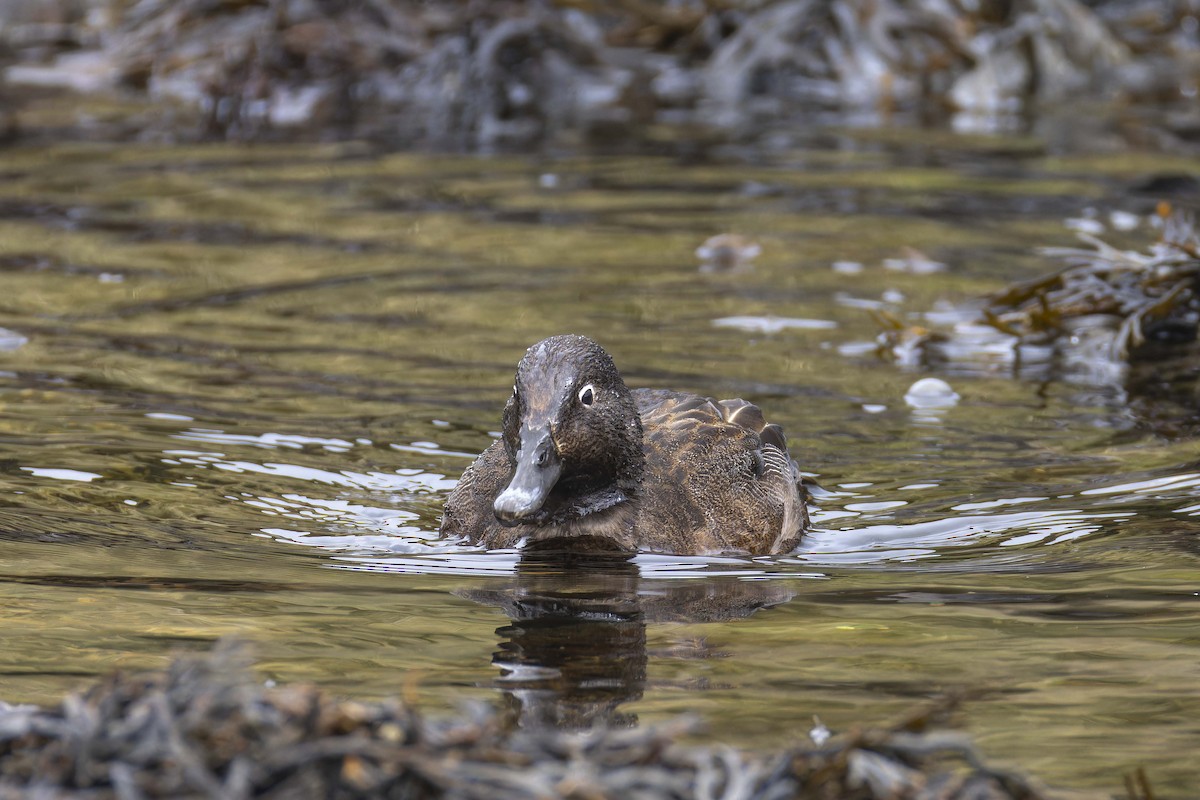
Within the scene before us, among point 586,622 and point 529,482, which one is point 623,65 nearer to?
point 529,482

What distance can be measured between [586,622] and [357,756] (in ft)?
6.16

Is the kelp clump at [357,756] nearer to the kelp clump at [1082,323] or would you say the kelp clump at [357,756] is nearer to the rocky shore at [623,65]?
the kelp clump at [1082,323]

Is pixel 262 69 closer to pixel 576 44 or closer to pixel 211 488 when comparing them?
pixel 576 44

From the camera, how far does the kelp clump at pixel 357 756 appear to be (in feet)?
11.0

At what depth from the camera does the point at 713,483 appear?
6.44 meters

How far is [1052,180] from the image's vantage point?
13.2 m

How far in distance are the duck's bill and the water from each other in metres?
0.26

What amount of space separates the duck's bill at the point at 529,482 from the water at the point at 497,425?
26cm

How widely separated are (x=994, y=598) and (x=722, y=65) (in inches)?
501

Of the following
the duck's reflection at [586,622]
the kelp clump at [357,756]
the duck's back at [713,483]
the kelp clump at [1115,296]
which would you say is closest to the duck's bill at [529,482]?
the duck's reflection at [586,622]

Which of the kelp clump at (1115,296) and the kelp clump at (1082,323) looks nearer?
the kelp clump at (1082,323)

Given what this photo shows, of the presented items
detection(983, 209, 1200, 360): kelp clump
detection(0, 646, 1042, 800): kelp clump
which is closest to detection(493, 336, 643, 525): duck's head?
detection(0, 646, 1042, 800): kelp clump

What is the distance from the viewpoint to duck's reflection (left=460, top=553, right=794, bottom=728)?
4398mm

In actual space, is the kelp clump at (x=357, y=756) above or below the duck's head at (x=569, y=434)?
above
